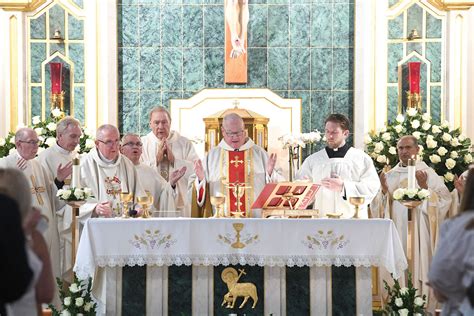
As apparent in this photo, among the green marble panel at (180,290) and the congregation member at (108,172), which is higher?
the congregation member at (108,172)

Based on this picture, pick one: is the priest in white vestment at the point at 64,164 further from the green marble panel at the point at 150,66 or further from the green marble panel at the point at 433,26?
the green marble panel at the point at 433,26

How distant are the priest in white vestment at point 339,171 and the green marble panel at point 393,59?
2804 millimetres

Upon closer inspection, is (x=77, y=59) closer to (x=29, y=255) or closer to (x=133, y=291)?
(x=133, y=291)

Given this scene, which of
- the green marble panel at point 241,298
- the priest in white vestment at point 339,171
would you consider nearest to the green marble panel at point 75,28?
the priest in white vestment at point 339,171

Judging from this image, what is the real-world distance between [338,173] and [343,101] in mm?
2855

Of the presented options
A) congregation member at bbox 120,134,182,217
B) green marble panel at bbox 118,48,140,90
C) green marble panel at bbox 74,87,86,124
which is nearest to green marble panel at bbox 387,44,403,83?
green marble panel at bbox 118,48,140,90

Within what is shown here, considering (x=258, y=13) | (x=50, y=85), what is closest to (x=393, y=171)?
(x=258, y=13)

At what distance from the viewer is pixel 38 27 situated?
11.8 meters

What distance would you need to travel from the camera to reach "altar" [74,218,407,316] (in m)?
7.62

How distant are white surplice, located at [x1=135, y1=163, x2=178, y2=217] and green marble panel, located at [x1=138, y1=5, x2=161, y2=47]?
3.16 meters

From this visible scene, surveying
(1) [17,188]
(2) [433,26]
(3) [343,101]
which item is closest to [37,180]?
(3) [343,101]

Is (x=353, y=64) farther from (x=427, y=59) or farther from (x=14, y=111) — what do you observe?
(x=14, y=111)

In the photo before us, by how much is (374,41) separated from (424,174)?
288cm

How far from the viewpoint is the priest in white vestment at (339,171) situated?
872 centimetres
